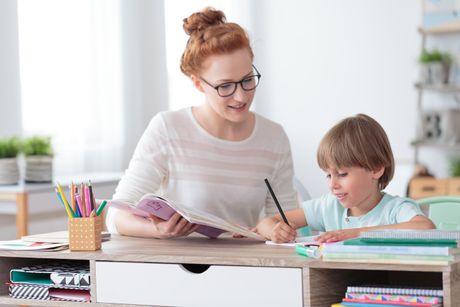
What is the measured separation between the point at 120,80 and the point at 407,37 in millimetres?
1854

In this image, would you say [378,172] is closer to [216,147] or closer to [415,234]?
[415,234]

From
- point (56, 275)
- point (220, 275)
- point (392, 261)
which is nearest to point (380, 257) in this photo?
point (392, 261)

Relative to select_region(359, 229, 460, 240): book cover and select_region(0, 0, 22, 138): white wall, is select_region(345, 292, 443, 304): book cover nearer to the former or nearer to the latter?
select_region(359, 229, 460, 240): book cover

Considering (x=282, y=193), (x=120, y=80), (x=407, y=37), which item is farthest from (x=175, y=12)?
(x=282, y=193)

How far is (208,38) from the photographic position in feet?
7.23

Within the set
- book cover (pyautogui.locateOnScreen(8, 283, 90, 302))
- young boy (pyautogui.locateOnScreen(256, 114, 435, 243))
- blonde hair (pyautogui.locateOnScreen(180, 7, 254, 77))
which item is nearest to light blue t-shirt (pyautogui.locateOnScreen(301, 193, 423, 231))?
young boy (pyautogui.locateOnScreen(256, 114, 435, 243))

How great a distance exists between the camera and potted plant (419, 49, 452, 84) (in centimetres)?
508

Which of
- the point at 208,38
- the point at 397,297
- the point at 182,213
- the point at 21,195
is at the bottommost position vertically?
the point at 21,195

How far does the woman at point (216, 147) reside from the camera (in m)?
2.19

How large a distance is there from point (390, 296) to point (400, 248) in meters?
0.09

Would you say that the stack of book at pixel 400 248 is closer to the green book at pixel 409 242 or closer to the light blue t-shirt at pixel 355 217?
the green book at pixel 409 242

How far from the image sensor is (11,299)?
1.86m

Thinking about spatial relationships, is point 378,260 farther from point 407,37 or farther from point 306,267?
point 407,37

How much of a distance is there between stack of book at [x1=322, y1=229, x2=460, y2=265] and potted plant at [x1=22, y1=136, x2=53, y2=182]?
246 centimetres
